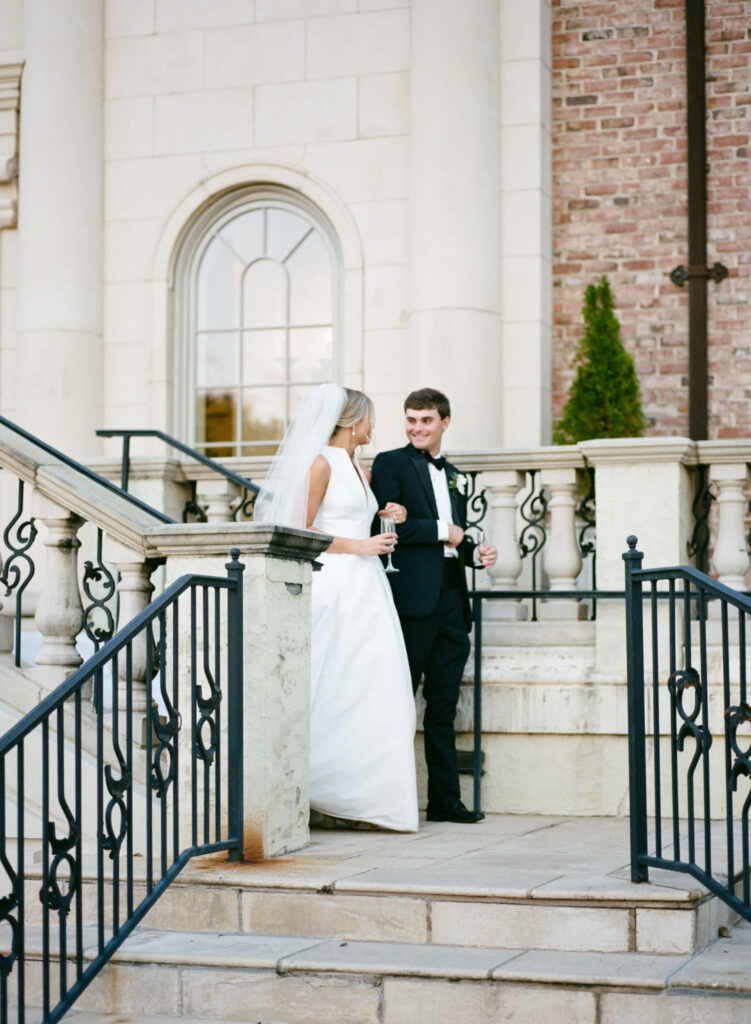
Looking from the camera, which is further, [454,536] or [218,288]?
[218,288]

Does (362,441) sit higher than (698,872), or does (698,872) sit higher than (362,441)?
(362,441)

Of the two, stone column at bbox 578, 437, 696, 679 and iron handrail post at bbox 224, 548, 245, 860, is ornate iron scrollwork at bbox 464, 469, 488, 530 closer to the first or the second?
stone column at bbox 578, 437, 696, 679

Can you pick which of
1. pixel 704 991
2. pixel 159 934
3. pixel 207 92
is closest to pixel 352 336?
pixel 207 92

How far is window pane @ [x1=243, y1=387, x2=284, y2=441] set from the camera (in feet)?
35.2

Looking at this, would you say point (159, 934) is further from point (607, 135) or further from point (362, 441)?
point (607, 135)

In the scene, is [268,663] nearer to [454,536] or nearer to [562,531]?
[454,536]

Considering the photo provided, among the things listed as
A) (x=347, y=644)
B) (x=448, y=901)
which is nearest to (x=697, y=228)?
(x=347, y=644)

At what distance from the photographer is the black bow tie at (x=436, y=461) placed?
6797mm

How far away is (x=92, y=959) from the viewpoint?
473 cm

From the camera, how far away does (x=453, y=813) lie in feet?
21.9

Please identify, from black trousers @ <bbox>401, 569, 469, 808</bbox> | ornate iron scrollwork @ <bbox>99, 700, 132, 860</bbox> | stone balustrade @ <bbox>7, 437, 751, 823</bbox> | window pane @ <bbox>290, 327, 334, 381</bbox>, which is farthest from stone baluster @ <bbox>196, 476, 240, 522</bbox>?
ornate iron scrollwork @ <bbox>99, 700, 132, 860</bbox>

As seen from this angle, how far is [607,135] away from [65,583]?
5.76m

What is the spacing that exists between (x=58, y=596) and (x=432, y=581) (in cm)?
164

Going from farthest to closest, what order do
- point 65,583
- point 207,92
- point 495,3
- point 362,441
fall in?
point 207,92
point 495,3
point 362,441
point 65,583
